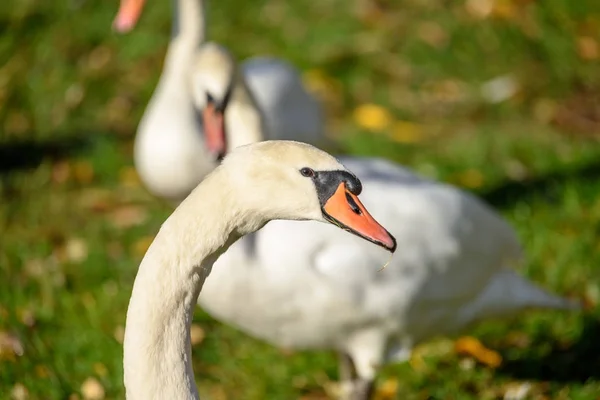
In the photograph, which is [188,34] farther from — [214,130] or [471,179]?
[471,179]

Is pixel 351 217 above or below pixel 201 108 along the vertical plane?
above

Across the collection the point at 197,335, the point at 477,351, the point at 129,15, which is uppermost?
the point at 129,15

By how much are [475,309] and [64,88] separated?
387cm

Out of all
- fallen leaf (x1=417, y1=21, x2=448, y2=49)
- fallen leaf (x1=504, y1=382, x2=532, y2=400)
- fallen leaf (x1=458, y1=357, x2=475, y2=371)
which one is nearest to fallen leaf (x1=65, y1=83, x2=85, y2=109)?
fallen leaf (x1=417, y1=21, x2=448, y2=49)

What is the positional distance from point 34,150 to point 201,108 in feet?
8.25

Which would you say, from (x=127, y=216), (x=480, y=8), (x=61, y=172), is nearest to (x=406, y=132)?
(x=480, y=8)

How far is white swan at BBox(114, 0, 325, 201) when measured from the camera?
423 cm

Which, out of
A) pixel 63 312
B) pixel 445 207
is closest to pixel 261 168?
pixel 445 207

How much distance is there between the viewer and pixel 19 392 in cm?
398

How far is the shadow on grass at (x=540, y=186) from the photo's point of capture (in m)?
5.73

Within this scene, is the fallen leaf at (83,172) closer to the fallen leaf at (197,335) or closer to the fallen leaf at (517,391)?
the fallen leaf at (197,335)

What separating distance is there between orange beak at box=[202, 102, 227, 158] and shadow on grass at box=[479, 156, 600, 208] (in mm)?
2056

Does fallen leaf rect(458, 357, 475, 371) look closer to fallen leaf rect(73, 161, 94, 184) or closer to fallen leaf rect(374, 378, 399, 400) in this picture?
fallen leaf rect(374, 378, 399, 400)

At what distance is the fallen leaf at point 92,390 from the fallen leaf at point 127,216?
62.8 inches
